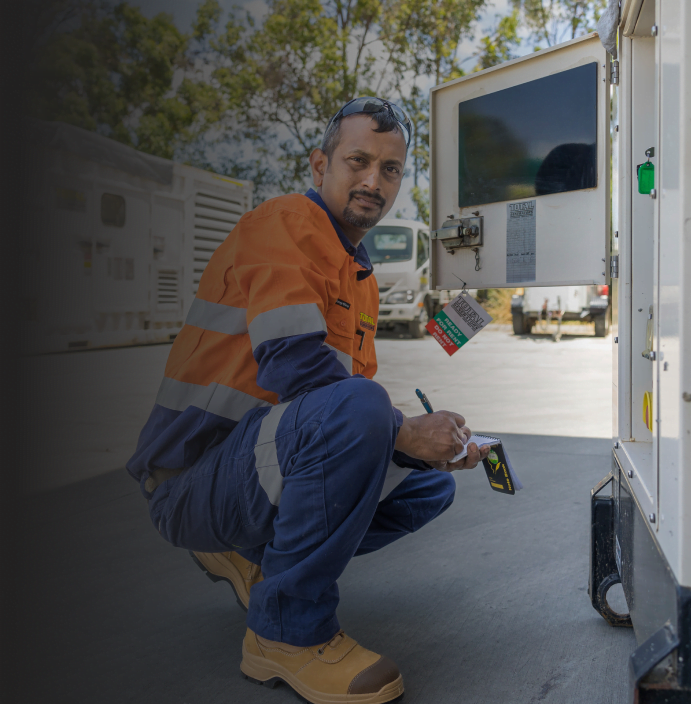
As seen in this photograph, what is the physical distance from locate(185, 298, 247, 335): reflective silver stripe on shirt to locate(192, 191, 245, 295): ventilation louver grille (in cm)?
818

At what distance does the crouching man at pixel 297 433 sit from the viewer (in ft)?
4.75

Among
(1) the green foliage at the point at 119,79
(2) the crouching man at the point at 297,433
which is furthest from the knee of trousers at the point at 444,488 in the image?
(1) the green foliage at the point at 119,79

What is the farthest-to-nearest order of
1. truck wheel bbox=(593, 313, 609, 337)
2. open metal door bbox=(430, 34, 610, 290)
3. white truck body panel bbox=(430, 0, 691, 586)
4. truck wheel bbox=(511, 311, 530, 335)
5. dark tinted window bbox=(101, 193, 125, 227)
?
truck wheel bbox=(511, 311, 530, 335), truck wheel bbox=(593, 313, 609, 337), dark tinted window bbox=(101, 193, 125, 227), open metal door bbox=(430, 34, 610, 290), white truck body panel bbox=(430, 0, 691, 586)

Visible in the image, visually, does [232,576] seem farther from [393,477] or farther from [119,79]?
[119,79]

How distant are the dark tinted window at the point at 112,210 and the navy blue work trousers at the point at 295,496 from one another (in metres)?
7.53

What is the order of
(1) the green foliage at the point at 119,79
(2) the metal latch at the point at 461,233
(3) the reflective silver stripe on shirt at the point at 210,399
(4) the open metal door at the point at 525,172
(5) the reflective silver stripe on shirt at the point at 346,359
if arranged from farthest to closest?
(1) the green foliage at the point at 119,79
(2) the metal latch at the point at 461,233
(4) the open metal door at the point at 525,172
(5) the reflective silver stripe on shirt at the point at 346,359
(3) the reflective silver stripe on shirt at the point at 210,399

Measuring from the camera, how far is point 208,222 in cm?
1011

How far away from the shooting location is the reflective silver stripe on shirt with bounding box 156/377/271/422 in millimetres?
1659

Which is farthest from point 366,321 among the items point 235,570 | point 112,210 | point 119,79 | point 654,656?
point 119,79

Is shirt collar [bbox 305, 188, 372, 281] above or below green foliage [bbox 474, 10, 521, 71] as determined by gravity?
below

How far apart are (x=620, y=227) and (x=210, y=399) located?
1.14 m

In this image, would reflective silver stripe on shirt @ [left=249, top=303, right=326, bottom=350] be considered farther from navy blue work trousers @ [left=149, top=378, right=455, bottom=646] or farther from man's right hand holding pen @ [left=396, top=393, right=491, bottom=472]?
man's right hand holding pen @ [left=396, top=393, right=491, bottom=472]

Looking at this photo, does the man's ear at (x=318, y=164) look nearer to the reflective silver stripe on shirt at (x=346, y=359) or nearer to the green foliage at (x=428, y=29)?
the reflective silver stripe on shirt at (x=346, y=359)

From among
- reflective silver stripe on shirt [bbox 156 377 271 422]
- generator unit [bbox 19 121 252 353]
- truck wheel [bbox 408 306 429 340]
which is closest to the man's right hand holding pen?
reflective silver stripe on shirt [bbox 156 377 271 422]
